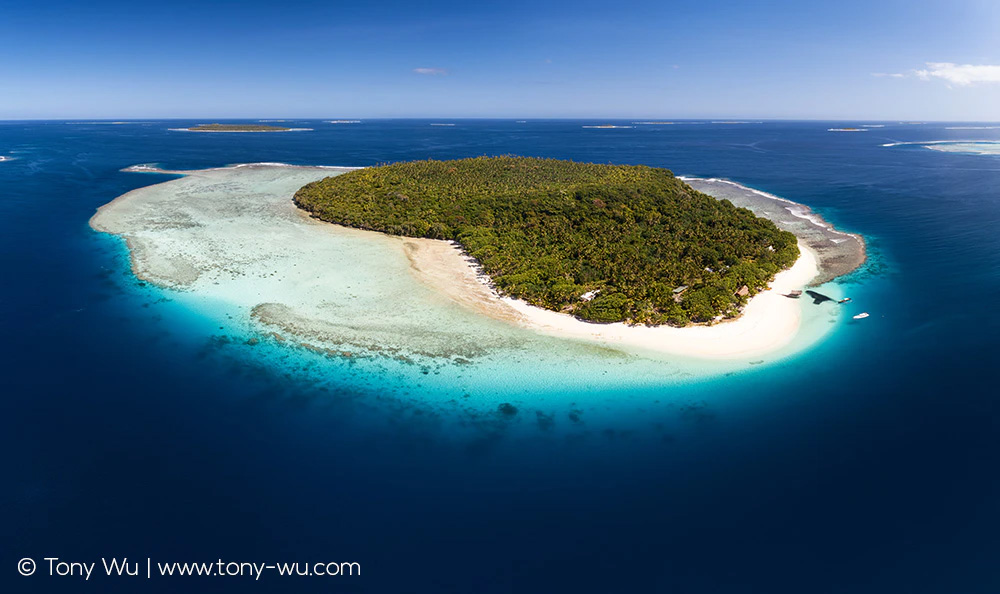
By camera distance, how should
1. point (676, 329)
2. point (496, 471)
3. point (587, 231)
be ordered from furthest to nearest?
point (587, 231) < point (676, 329) < point (496, 471)

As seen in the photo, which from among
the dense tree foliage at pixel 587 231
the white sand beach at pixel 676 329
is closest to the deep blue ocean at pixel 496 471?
the white sand beach at pixel 676 329

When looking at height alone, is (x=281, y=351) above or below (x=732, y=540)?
above

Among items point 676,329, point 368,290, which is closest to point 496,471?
point 676,329

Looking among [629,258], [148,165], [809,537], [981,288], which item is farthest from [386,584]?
[148,165]

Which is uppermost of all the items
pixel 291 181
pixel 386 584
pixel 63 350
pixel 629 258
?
pixel 291 181

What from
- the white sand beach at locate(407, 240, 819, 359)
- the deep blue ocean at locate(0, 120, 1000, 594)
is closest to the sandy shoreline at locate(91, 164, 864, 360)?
the white sand beach at locate(407, 240, 819, 359)

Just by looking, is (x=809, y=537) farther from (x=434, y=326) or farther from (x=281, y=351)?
(x=281, y=351)

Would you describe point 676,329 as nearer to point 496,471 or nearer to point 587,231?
point 496,471
